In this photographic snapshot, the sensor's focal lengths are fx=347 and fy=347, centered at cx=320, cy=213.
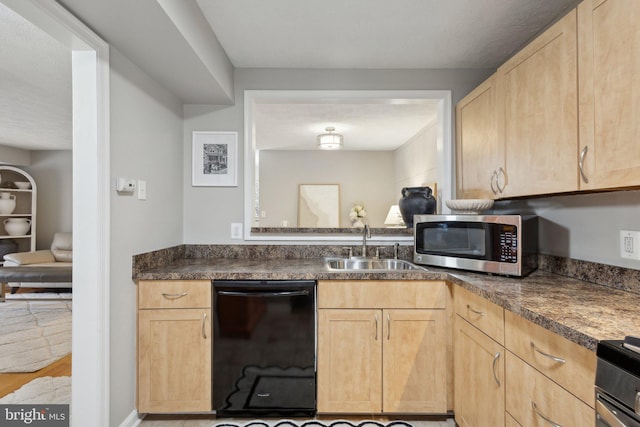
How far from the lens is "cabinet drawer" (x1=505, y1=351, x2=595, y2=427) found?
96 cm

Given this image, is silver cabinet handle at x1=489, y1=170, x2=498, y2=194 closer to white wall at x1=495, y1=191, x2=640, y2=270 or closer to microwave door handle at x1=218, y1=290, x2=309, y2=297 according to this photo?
white wall at x1=495, y1=191, x2=640, y2=270

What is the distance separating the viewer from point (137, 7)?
4.40 ft

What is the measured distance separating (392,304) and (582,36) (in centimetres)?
144

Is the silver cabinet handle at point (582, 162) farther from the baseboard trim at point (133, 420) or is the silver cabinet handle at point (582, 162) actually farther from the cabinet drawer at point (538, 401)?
the baseboard trim at point (133, 420)

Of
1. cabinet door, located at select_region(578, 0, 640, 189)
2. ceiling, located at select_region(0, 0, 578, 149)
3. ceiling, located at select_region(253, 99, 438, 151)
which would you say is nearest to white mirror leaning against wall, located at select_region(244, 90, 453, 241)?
ceiling, located at select_region(253, 99, 438, 151)

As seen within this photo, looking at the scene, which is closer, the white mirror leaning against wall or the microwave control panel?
the microwave control panel

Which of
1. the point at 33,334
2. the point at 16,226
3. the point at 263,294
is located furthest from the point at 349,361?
the point at 16,226

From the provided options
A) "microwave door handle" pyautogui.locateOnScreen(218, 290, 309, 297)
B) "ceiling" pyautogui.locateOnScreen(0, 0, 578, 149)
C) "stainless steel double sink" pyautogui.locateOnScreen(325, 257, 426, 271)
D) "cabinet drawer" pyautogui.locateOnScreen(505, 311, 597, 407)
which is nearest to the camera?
"cabinet drawer" pyautogui.locateOnScreen(505, 311, 597, 407)

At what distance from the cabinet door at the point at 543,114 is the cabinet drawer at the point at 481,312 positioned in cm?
56

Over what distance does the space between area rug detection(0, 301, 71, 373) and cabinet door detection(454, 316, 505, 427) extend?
2.96 m

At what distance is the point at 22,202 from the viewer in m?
5.78

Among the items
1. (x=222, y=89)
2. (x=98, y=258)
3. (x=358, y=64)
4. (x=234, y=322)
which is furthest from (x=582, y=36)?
(x=98, y=258)

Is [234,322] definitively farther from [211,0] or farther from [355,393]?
[211,0]

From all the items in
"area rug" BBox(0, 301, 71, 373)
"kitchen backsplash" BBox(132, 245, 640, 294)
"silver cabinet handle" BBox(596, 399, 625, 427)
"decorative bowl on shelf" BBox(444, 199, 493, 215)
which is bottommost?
"area rug" BBox(0, 301, 71, 373)
